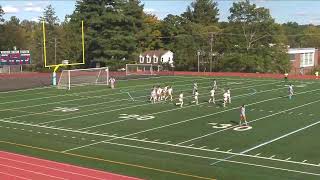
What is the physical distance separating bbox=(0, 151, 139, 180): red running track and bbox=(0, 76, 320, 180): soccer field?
0.61 metres

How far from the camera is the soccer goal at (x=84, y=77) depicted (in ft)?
158

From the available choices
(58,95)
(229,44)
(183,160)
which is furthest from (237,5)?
(183,160)

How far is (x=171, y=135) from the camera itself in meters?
22.0

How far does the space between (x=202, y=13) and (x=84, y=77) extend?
59.5m

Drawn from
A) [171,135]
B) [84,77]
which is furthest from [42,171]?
[84,77]

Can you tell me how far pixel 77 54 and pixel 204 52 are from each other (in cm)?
2275

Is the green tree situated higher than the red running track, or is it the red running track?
the green tree

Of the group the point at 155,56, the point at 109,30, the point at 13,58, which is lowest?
the point at 13,58

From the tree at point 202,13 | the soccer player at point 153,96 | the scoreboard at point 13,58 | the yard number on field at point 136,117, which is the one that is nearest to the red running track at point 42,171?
the yard number on field at point 136,117

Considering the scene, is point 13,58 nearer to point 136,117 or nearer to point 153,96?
point 153,96

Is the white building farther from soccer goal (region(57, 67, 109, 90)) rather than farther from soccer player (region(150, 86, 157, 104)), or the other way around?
soccer player (region(150, 86, 157, 104))

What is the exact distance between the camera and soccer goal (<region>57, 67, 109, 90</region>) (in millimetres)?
48062

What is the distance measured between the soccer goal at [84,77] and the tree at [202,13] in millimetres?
54390

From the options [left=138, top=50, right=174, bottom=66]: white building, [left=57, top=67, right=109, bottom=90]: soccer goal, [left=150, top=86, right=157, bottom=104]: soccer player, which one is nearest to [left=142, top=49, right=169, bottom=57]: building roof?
[left=138, top=50, right=174, bottom=66]: white building
